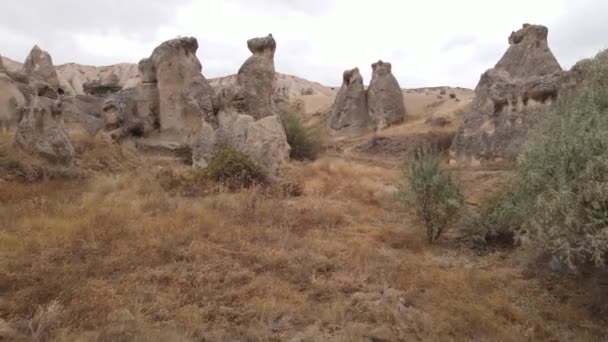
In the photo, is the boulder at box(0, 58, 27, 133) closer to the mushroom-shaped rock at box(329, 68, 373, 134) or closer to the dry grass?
the dry grass

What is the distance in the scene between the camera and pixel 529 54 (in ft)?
70.5

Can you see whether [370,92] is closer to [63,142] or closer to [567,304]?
[63,142]

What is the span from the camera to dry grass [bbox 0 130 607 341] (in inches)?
170

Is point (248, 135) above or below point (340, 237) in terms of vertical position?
above

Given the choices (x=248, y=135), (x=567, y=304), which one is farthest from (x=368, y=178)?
(x=567, y=304)

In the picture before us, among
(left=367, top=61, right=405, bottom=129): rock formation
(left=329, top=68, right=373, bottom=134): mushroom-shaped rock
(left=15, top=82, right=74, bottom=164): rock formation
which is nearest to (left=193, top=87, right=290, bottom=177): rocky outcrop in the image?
(left=15, top=82, right=74, bottom=164): rock formation

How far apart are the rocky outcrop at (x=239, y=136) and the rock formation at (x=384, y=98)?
1657cm

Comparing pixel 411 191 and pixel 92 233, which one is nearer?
pixel 92 233

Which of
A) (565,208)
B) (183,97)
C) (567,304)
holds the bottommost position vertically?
(567,304)

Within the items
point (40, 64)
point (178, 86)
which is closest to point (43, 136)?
point (178, 86)

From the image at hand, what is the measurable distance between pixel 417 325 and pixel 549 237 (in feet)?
5.06

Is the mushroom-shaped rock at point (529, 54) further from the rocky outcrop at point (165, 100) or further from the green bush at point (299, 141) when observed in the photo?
the rocky outcrop at point (165, 100)

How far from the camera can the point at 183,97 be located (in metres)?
Result: 14.7

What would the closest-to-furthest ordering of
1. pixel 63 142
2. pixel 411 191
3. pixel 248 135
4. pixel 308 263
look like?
pixel 308 263 < pixel 411 191 < pixel 63 142 < pixel 248 135
